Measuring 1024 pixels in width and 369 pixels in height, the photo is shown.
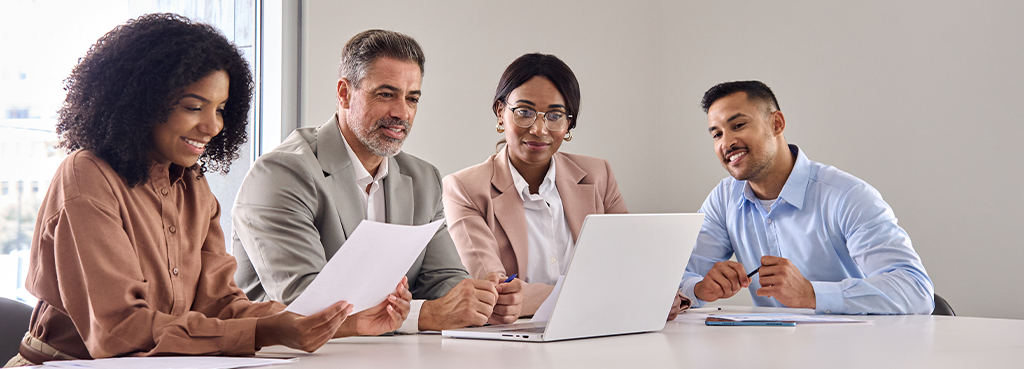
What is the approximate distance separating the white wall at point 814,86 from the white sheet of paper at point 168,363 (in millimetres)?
1809

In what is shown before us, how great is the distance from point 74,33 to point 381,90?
3.52 feet

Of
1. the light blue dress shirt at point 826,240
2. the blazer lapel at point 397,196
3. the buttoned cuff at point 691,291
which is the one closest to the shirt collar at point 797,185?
the light blue dress shirt at point 826,240

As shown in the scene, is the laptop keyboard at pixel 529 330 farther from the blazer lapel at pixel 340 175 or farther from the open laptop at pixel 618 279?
the blazer lapel at pixel 340 175

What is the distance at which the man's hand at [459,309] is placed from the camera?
1553mm

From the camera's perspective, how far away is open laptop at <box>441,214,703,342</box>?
1.28 m

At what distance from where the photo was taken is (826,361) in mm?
1117

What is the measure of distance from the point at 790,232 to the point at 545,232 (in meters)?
0.78

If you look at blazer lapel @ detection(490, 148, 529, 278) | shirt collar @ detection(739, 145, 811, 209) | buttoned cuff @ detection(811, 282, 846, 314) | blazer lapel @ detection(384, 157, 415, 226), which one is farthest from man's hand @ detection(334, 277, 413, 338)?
shirt collar @ detection(739, 145, 811, 209)

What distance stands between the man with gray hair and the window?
49cm

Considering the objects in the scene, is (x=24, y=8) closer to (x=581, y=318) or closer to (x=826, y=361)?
(x=581, y=318)

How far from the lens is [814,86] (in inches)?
141

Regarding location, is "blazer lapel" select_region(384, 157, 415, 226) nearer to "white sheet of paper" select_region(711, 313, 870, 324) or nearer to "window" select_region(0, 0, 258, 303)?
"window" select_region(0, 0, 258, 303)

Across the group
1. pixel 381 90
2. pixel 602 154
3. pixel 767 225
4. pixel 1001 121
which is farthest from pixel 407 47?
pixel 1001 121

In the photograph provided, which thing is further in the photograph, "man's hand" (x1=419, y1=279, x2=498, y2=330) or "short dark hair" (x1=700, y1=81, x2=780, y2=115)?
"short dark hair" (x1=700, y1=81, x2=780, y2=115)
